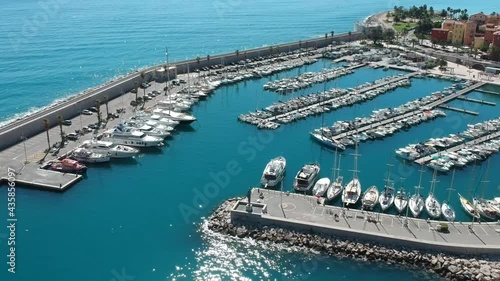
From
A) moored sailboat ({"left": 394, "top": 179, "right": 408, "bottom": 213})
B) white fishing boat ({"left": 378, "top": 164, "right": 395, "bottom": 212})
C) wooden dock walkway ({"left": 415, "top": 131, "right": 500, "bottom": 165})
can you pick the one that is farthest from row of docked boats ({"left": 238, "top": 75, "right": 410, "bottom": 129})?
moored sailboat ({"left": 394, "top": 179, "right": 408, "bottom": 213})

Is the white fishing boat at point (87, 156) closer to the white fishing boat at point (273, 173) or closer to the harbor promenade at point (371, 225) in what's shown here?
the white fishing boat at point (273, 173)

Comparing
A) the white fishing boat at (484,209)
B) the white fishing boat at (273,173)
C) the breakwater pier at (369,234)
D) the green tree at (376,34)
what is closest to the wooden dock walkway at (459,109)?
the white fishing boat at (484,209)

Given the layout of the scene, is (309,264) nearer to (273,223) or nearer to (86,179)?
(273,223)

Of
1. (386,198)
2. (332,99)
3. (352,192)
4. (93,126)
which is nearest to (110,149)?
(93,126)

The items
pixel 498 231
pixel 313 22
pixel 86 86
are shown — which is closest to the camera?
pixel 498 231

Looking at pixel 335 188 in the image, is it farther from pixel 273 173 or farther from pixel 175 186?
pixel 175 186

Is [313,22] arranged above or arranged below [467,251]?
above

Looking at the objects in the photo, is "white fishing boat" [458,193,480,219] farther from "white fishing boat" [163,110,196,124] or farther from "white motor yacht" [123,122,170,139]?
"white fishing boat" [163,110,196,124]

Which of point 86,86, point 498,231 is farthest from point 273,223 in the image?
point 86,86
